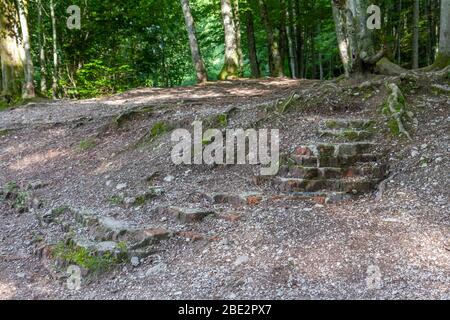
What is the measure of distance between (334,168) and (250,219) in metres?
1.39

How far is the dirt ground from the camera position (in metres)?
3.90

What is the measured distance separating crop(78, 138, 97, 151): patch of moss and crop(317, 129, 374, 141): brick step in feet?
14.4

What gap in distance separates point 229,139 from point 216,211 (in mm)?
1834

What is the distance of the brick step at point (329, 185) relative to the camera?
5.29 m

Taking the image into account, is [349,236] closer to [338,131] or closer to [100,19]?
[338,131]

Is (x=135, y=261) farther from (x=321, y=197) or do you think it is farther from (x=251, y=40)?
(x=251, y=40)

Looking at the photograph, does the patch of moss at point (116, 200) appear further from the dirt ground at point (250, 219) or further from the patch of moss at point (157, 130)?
the patch of moss at point (157, 130)

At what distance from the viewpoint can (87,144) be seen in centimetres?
820

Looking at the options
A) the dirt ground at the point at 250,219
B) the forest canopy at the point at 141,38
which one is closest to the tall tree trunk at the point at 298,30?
the forest canopy at the point at 141,38

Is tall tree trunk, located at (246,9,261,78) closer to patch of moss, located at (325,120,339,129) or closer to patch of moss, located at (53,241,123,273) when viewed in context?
patch of moss, located at (325,120,339,129)

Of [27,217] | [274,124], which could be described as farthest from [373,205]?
[27,217]

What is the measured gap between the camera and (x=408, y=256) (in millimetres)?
4008

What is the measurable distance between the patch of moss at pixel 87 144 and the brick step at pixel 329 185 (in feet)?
13.8

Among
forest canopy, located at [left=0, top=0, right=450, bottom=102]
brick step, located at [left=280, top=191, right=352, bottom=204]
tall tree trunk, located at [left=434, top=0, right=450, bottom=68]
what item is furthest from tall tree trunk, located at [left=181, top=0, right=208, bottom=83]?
brick step, located at [left=280, top=191, right=352, bottom=204]
